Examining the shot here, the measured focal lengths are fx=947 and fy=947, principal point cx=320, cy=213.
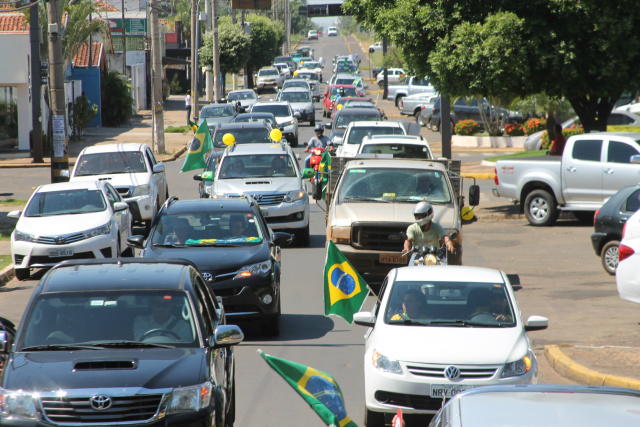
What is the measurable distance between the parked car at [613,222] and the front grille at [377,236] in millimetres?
3501

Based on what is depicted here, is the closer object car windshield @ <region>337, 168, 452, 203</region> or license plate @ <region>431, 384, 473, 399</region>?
license plate @ <region>431, 384, 473, 399</region>

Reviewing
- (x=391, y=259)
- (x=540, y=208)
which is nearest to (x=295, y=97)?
(x=540, y=208)

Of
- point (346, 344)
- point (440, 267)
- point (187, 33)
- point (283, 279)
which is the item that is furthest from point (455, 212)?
point (187, 33)

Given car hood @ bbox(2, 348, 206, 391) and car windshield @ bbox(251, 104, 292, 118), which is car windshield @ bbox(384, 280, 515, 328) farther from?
car windshield @ bbox(251, 104, 292, 118)

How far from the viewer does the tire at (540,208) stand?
2142 cm

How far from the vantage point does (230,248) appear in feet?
39.6

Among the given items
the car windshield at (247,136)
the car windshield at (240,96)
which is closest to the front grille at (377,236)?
the car windshield at (247,136)

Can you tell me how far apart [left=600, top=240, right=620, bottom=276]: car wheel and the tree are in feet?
23.3

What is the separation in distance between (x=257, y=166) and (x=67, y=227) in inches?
195

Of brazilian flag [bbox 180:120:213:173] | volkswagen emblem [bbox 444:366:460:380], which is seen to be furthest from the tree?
volkswagen emblem [bbox 444:366:460:380]

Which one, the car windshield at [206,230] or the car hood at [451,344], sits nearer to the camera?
the car hood at [451,344]

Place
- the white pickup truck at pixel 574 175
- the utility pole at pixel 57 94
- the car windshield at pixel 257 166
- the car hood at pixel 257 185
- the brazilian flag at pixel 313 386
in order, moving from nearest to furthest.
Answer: the brazilian flag at pixel 313 386 → the car hood at pixel 257 185 → the car windshield at pixel 257 166 → the white pickup truck at pixel 574 175 → the utility pole at pixel 57 94

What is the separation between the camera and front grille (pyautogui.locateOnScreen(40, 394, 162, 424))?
626 centimetres

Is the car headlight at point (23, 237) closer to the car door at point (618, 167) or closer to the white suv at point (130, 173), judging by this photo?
the white suv at point (130, 173)
